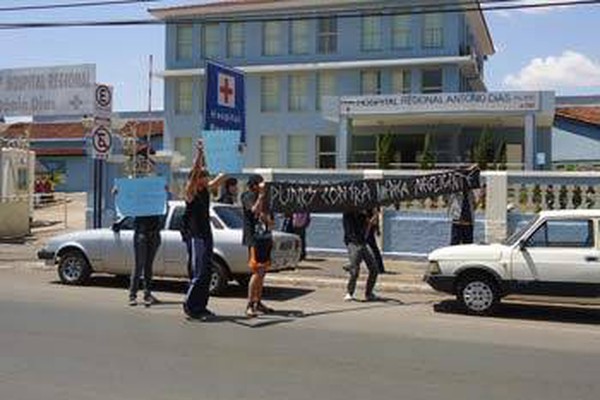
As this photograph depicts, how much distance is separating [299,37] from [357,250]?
3415 centimetres

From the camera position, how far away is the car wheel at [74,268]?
642 inches

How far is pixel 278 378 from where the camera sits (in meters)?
8.48

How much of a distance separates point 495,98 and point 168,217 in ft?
79.3

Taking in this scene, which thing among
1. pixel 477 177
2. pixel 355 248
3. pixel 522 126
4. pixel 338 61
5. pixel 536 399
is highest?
pixel 338 61

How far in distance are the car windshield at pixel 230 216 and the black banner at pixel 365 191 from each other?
6.43 feet

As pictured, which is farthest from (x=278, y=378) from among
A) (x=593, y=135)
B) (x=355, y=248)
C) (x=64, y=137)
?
(x=64, y=137)

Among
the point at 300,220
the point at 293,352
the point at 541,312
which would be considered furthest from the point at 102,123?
the point at 293,352

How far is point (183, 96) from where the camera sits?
167 ft

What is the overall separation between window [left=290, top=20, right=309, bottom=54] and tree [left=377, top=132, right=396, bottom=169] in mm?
7451

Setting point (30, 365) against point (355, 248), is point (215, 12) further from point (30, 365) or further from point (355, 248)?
point (30, 365)

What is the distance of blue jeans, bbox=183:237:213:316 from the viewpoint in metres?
12.2

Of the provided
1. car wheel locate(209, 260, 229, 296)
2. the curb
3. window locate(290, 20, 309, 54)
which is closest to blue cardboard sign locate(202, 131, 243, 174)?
car wheel locate(209, 260, 229, 296)

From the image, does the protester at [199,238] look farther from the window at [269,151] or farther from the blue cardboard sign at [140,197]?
the window at [269,151]

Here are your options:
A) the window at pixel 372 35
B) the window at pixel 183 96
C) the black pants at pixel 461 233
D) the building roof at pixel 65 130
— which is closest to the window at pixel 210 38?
the window at pixel 183 96
